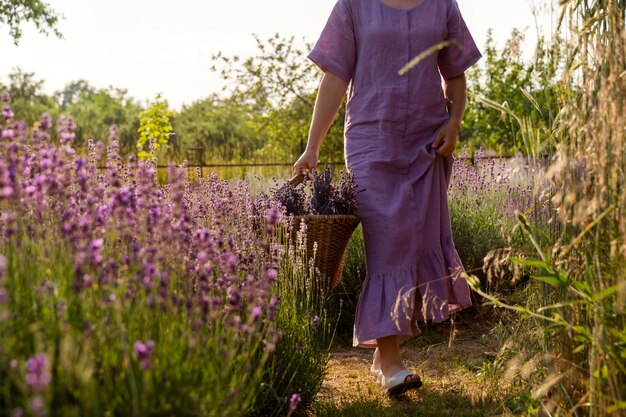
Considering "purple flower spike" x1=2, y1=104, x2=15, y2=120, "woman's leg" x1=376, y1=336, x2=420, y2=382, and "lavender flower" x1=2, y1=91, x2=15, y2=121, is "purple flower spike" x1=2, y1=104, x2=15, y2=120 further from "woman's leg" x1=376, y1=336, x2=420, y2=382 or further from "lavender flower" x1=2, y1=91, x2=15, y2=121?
"woman's leg" x1=376, y1=336, x2=420, y2=382

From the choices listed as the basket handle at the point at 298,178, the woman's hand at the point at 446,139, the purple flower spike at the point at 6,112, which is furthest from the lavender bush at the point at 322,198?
the purple flower spike at the point at 6,112

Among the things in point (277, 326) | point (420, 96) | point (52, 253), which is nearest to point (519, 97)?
point (420, 96)

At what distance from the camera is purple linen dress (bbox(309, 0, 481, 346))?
12.7 feet

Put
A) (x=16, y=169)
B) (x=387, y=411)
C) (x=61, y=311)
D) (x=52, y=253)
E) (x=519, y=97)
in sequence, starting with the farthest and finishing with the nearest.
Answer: (x=519, y=97)
(x=387, y=411)
(x=52, y=253)
(x=16, y=169)
(x=61, y=311)

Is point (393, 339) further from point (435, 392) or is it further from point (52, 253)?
point (52, 253)

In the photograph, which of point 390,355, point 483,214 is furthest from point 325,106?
point 483,214

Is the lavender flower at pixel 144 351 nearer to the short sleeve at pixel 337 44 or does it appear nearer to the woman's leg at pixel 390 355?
the woman's leg at pixel 390 355

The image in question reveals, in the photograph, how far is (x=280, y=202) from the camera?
3803 mm

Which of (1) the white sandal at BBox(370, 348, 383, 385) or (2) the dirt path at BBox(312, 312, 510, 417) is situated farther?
(1) the white sandal at BBox(370, 348, 383, 385)

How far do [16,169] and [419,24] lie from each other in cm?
239

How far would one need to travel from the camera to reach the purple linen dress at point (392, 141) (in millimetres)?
3869

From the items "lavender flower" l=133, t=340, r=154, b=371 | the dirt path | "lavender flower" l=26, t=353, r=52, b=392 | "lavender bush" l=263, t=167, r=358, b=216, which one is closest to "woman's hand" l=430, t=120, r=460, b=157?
"lavender bush" l=263, t=167, r=358, b=216

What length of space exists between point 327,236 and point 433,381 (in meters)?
1.05

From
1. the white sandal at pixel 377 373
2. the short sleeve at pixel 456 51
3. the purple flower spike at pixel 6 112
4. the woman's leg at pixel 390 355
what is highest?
the short sleeve at pixel 456 51
